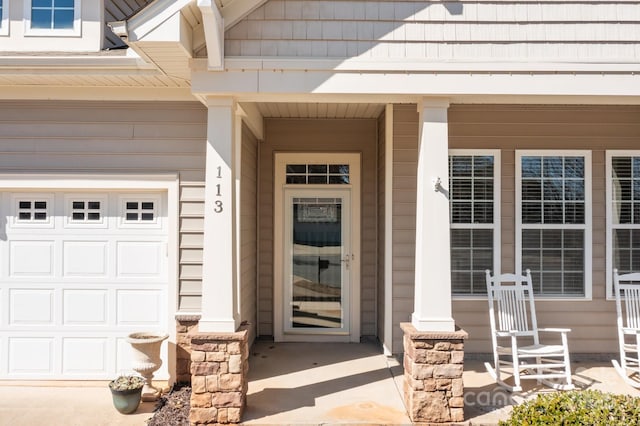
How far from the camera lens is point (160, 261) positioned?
507 cm

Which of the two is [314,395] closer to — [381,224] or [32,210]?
[381,224]

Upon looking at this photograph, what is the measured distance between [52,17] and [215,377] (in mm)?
3915

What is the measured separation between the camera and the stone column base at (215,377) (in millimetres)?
3920

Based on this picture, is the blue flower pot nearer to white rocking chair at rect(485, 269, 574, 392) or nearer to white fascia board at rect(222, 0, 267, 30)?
white fascia board at rect(222, 0, 267, 30)

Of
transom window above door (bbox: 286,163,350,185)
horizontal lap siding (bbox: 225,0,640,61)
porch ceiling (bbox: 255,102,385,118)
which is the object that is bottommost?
transom window above door (bbox: 286,163,350,185)

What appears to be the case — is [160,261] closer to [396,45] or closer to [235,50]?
[235,50]

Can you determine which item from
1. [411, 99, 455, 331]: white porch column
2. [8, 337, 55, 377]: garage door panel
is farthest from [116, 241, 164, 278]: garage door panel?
[411, 99, 455, 331]: white porch column

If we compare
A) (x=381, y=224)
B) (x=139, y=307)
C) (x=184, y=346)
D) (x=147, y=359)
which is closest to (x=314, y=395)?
(x=184, y=346)

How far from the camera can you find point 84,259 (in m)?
5.07

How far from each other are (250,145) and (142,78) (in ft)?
5.44

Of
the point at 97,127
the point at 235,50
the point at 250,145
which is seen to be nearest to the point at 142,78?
the point at 97,127

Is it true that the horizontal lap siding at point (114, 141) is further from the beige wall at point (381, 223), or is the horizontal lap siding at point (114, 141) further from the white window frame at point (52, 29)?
the beige wall at point (381, 223)

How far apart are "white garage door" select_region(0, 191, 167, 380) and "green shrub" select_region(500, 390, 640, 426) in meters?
3.73

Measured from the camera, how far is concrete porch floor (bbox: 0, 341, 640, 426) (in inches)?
159
